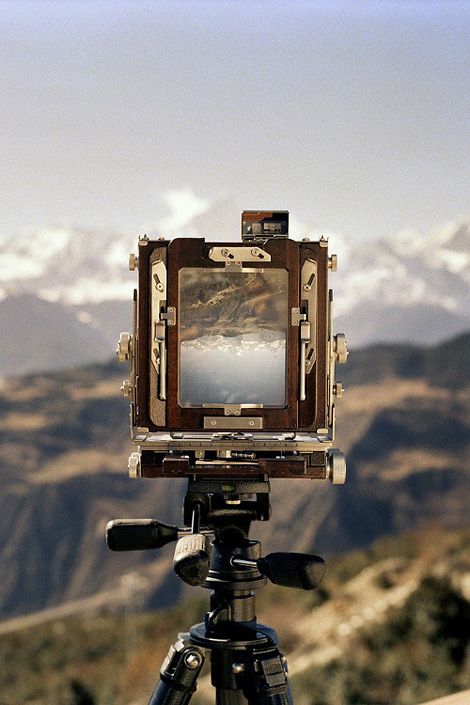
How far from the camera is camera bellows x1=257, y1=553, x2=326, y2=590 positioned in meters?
2.96

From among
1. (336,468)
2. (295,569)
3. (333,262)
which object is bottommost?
(295,569)

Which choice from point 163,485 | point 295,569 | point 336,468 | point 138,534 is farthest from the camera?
point 163,485

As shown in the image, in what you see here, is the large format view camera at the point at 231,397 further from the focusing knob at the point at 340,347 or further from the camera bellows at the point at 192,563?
the camera bellows at the point at 192,563

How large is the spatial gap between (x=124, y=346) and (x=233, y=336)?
34cm

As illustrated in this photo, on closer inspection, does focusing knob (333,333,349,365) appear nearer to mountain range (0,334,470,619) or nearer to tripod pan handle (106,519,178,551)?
tripod pan handle (106,519,178,551)

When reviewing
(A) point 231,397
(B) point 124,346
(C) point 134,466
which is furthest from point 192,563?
(B) point 124,346

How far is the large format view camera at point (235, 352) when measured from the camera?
3350mm

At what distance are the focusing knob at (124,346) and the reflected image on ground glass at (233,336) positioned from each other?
6.4 inches

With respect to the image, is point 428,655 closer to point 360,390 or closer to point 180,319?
point 180,319

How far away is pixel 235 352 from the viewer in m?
3.40

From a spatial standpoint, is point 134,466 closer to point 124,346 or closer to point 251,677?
point 124,346

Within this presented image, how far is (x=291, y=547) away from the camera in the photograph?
57000 millimetres

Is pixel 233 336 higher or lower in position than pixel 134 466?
higher

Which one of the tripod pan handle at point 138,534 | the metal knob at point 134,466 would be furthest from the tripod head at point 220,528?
the metal knob at point 134,466
